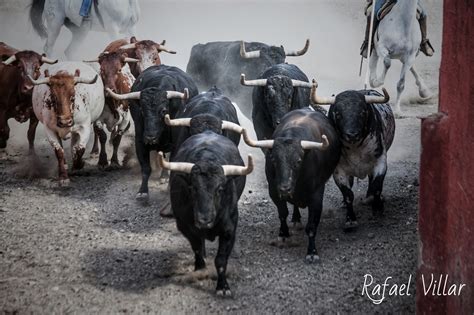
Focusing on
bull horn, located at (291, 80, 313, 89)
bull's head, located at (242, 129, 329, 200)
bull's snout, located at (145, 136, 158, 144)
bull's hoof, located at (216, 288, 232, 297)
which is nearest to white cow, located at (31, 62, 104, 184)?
bull's snout, located at (145, 136, 158, 144)

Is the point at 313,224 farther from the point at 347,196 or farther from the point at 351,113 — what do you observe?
the point at 351,113

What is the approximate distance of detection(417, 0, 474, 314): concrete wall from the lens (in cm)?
473

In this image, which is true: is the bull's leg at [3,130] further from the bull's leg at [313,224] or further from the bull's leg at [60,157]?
the bull's leg at [313,224]

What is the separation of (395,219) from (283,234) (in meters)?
1.25

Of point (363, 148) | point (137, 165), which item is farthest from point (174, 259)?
point (137, 165)

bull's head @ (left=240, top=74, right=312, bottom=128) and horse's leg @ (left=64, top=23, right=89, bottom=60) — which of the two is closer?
bull's head @ (left=240, top=74, right=312, bottom=128)

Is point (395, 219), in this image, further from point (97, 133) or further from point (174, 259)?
point (97, 133)

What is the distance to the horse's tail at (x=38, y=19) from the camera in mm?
12055

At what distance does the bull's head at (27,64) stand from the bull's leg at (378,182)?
170 inches

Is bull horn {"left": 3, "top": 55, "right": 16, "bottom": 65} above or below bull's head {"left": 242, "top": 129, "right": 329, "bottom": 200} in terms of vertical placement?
above

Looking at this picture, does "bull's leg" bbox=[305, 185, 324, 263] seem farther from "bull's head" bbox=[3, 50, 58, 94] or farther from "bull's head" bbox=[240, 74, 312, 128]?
"bull's head" bbox=[3, 50, 58, 94]

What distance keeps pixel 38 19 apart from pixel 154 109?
17.3ft

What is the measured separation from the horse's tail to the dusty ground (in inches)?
87.3

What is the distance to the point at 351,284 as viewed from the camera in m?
5.89
